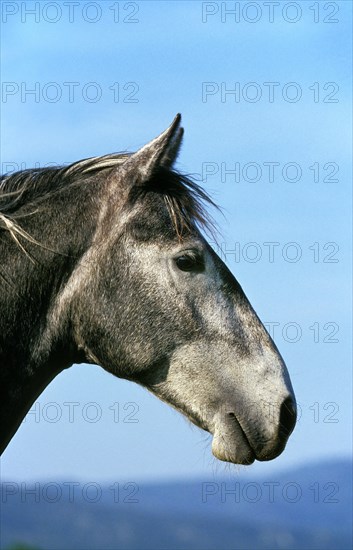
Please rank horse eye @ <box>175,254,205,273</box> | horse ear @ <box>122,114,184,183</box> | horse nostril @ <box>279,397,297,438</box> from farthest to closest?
horse ear @ <box>122,114,184,183</box> → horse eye @ <box>175,254,205,273</box> → horse nostril @ <box>279,397,297,438</box>

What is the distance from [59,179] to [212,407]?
6.16 ft

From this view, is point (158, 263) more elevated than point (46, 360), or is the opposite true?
point (158, 263)

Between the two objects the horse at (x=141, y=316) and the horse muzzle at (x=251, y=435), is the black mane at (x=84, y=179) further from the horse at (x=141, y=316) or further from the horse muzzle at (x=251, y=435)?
the horse muzzle at (x=251, y=435)

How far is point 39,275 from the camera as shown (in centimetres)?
623

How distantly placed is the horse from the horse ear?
0.01 meters

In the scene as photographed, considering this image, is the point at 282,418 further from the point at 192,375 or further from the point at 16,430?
the point at 16,430

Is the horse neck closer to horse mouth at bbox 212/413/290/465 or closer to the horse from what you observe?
the horse

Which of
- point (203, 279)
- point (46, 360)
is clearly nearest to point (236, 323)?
point (203, 279)

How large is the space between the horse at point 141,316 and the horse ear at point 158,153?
1 centimetres

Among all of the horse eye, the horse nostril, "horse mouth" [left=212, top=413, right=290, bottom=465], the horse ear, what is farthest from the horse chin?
the horse ear

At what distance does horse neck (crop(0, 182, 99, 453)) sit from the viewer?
6.10 m

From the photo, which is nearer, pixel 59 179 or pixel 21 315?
pixel 21 315

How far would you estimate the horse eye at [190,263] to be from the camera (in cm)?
628

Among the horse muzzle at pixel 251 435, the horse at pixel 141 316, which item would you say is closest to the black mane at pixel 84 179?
the horse at pixel 141 316
